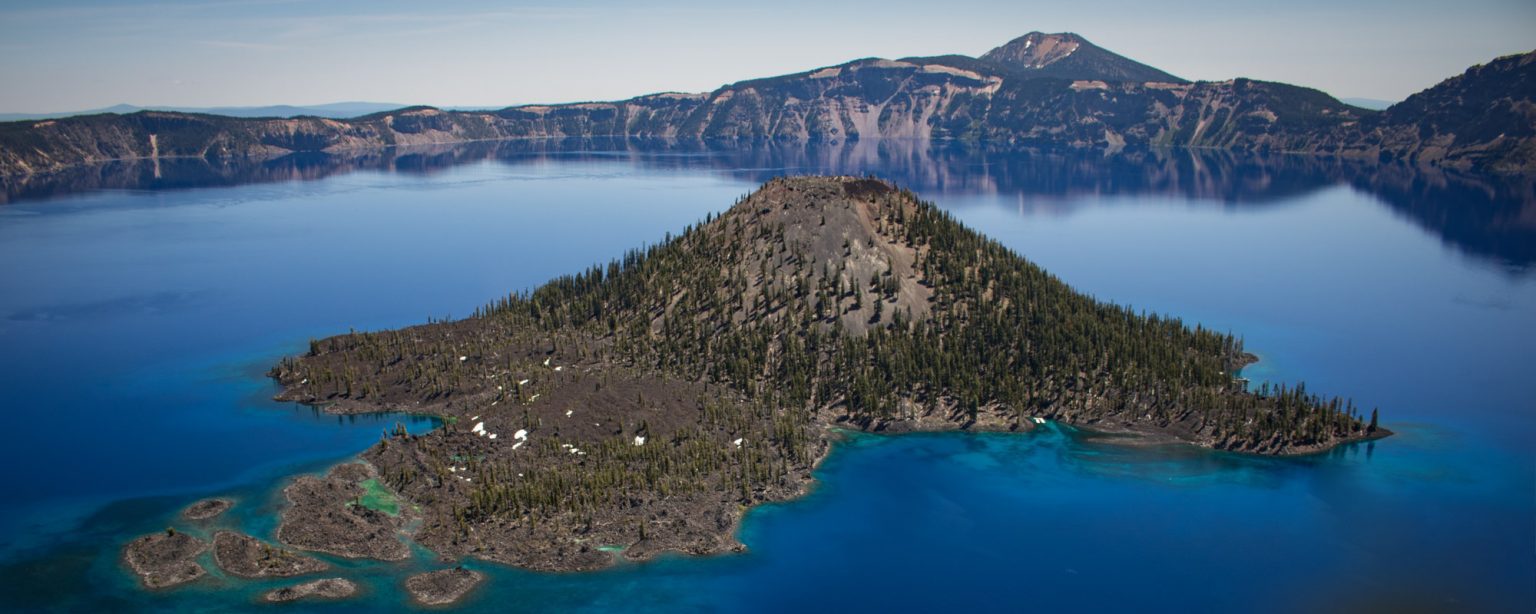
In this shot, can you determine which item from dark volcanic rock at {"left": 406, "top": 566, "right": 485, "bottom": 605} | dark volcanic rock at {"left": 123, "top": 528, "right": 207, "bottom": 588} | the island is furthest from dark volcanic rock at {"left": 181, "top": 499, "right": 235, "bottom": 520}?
dark volcanic rock at {"left": 406, "top": 566, "right": 485, "bottom": 605}

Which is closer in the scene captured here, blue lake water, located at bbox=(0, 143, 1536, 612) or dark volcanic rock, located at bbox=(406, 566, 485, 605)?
dark volcanic rock, located at bbox=(406, 566, 485, 605)

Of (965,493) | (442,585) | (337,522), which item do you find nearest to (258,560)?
(337,522)

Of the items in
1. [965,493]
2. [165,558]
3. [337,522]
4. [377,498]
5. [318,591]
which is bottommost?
[318,591]

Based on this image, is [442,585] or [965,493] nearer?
[442,585]

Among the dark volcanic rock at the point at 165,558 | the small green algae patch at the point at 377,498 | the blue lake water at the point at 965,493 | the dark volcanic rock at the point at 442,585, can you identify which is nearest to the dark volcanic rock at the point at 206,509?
the blue lake water at the point at 965,493

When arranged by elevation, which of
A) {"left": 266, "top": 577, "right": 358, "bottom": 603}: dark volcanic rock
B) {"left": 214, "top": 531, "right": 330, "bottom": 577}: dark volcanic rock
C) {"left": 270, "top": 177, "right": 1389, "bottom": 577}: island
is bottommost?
{"left": 266, "top": 577, "right": 358, "bottom": 603}: dark volcanic rock

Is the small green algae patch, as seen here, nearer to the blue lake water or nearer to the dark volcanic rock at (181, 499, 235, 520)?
the blue lake water

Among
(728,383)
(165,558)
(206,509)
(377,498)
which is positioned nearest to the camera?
(165,558)

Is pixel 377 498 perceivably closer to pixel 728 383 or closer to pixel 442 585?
pixel 442 585
